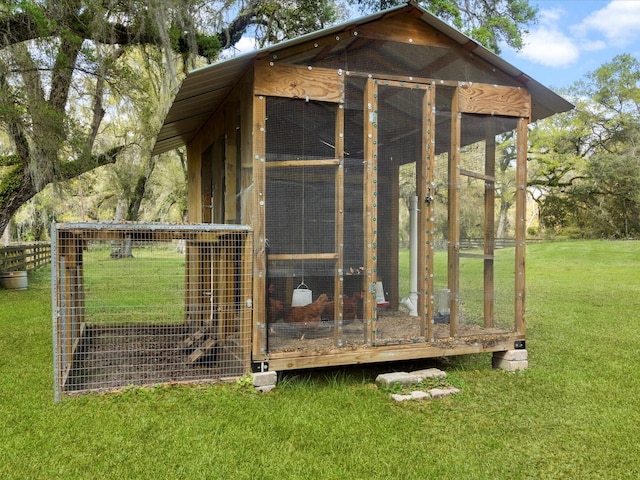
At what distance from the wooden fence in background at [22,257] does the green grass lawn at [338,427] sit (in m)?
8.27

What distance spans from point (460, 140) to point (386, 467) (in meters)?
3.23

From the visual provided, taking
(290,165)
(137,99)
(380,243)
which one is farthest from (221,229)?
(137,99)

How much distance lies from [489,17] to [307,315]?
11660 millimetres

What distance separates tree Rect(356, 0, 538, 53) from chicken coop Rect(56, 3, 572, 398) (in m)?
7.61

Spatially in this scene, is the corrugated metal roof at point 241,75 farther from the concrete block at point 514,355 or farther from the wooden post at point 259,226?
the concrete block at point 514,355

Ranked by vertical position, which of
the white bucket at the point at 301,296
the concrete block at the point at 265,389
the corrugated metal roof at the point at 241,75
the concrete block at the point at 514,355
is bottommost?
the concrete block at the point at 265,389

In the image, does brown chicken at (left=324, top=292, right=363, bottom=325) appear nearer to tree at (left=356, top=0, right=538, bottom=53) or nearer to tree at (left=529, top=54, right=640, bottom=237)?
tree at (left=356, top=0, right=538, bottom=53)

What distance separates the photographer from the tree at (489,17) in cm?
1218

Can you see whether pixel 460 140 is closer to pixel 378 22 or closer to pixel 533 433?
pixel 378 22

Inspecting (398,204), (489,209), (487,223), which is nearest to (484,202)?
(489,209)

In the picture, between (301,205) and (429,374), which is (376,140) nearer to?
(301,205)

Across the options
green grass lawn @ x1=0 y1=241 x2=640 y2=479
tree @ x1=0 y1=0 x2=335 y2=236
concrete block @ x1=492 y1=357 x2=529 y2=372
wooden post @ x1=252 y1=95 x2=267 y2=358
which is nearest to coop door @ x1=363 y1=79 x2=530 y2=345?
concrete block @ x1=492 y1=357 x2=529 y2=372

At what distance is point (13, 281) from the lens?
11805 mm

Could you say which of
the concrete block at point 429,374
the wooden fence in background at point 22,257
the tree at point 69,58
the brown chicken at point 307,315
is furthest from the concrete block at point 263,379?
the wooden fence in background at point 22,257
